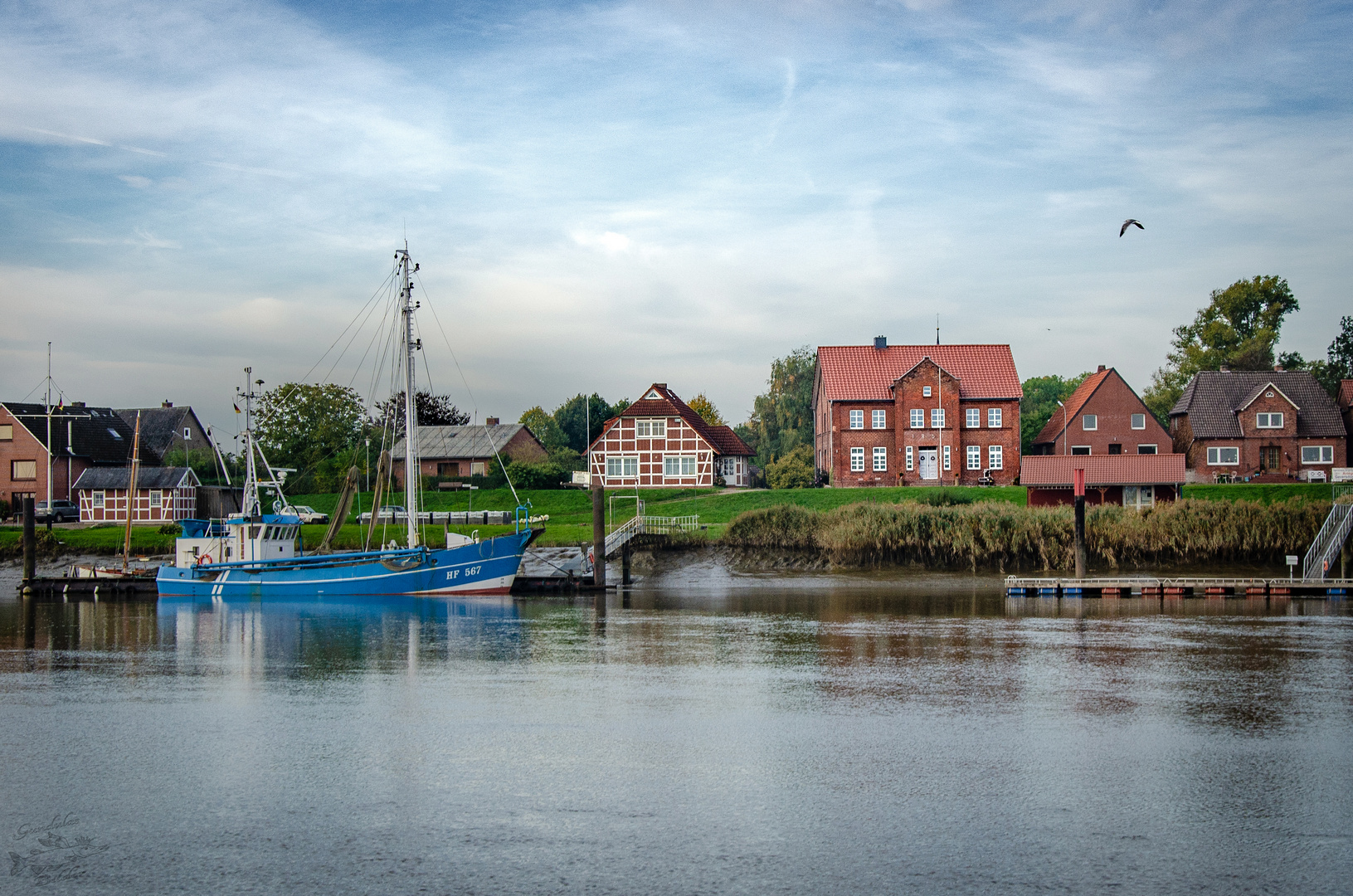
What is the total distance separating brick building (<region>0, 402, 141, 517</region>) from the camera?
6950 centimetres

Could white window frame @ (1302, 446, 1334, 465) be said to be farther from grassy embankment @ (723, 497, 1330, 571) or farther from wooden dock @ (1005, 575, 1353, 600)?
wooden dock @ (1005, 575, 1353, 600)

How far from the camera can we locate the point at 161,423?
3285 inches

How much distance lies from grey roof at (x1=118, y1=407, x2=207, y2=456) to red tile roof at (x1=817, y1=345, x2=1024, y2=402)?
4638cm

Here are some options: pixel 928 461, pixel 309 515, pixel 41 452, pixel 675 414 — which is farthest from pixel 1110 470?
pixel 41 452

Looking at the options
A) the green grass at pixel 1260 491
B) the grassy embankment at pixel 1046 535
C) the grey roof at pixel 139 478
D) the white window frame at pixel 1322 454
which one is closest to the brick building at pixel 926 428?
the green grass at pixel 1260 491

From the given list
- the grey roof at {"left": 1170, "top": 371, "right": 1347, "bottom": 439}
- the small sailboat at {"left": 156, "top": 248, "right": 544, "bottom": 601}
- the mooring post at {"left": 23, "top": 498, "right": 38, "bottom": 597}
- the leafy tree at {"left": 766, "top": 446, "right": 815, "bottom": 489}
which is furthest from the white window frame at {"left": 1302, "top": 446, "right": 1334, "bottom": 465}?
the mooring post at {"left": 23, "top": 498, "right": 38, "bottom": 597}

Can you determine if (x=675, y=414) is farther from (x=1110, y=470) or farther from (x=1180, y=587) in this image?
(x=1180, y=587)

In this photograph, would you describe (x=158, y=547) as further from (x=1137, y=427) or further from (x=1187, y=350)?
(x=1187, y=350)

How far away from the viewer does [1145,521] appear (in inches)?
1778

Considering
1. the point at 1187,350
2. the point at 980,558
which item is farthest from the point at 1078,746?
the point at 1187,350

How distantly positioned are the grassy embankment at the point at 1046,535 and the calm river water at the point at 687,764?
16.9m

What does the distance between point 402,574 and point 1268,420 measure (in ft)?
174

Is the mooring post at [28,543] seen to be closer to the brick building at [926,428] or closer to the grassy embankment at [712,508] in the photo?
the grassy embankment at [712,508]

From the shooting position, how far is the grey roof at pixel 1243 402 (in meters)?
66.7
